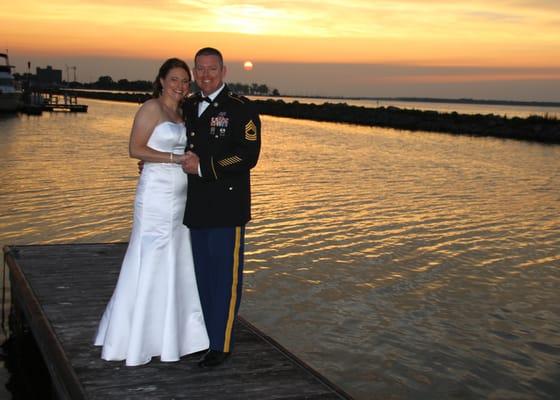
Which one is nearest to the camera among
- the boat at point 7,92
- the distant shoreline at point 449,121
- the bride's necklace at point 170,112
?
the bride's necklace at point 170,112

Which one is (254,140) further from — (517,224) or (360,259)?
(517,224)

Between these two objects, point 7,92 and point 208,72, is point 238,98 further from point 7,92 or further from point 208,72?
point 7,92

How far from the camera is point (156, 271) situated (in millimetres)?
5148

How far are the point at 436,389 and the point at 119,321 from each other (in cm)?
383

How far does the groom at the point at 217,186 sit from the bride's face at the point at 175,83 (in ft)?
0.32

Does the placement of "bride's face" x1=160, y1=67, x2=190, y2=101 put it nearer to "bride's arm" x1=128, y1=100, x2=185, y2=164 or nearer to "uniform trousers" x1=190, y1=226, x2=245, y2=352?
"bride's arm" x1=128, y1=100, x2=185, y2=164

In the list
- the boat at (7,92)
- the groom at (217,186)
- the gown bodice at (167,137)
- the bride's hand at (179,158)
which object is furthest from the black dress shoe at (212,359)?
the boat at (7,92)

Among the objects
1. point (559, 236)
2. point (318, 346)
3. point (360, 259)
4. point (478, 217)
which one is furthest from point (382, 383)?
point (478, 217)

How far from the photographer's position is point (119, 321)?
512 centimetres

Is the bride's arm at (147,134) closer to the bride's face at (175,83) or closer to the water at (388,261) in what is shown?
the bride's face at (175,83)

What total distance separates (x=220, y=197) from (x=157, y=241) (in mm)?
624

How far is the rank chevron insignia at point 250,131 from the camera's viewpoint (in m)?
5.02

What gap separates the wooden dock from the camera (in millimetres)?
4598

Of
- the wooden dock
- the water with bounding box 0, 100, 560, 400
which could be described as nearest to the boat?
the water with bounding box 0, 100, 560, 400
